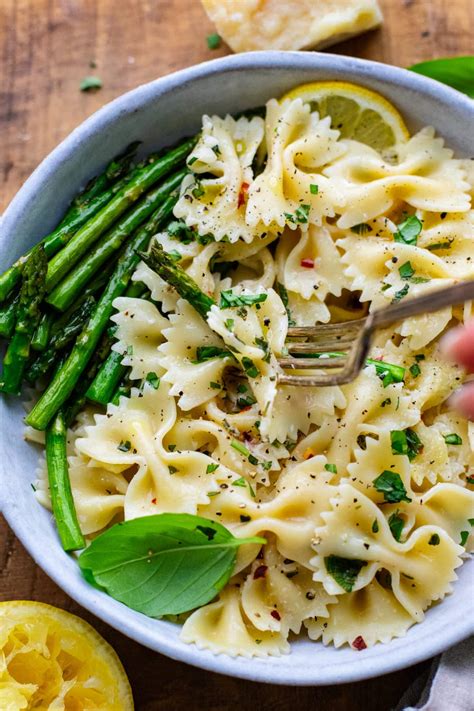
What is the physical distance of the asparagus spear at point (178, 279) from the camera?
383 centimetres

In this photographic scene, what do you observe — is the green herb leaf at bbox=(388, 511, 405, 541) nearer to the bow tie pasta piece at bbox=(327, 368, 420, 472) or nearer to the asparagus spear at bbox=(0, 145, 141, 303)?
the bow tie pasta piece at bbox=(327, 368, 420, 472)

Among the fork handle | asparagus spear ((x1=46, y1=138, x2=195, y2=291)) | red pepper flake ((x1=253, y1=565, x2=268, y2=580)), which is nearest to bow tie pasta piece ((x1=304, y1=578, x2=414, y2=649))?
red pepper flake ((x1=253, y1=565, x2=268, y2=580))

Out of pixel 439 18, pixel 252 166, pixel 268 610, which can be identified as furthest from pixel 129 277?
pixel 439 18

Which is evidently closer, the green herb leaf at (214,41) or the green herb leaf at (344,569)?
the green herb leaf at (344,569)

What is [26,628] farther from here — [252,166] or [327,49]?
[327,49]

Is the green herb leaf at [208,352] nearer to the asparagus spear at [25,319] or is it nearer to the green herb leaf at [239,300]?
the green herb leaf at [239,300]

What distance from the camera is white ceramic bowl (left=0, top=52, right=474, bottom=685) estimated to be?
3.44 meters

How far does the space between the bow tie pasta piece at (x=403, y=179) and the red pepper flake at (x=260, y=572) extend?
1620 mm

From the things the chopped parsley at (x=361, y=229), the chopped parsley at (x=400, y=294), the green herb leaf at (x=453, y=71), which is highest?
the green herb leaf at (x=453, y=71)

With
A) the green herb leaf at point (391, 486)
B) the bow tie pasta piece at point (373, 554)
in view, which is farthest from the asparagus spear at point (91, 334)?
the green herb leaf at point (391, 486)

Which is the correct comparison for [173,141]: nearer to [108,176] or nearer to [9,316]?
[108,176]

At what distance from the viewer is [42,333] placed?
3.90m

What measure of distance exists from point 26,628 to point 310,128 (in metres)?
2.70

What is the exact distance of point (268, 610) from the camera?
12.2 ft
